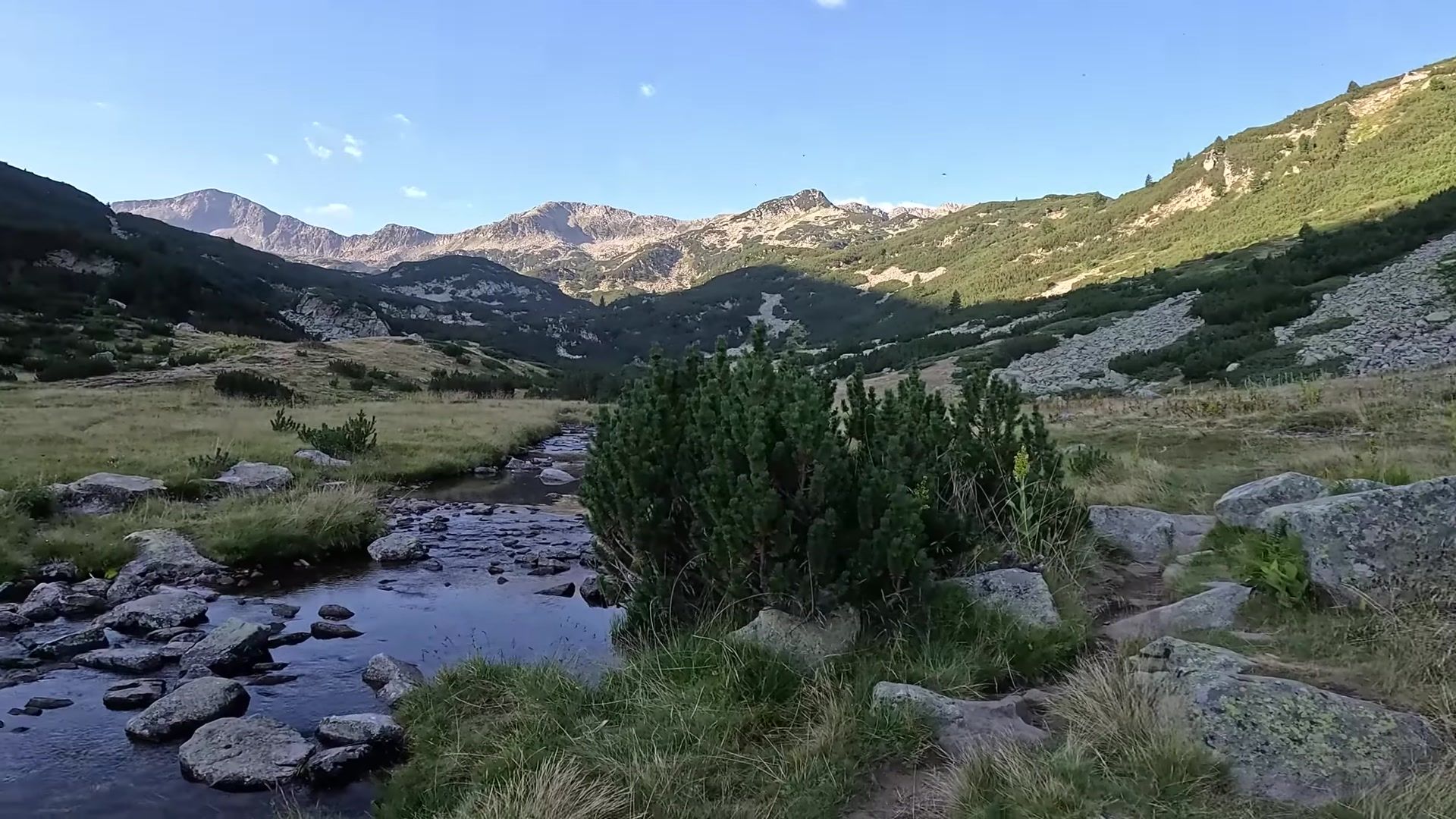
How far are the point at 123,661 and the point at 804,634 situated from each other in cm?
768

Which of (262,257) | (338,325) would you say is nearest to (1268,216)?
(338,325)

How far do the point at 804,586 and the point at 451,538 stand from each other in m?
11.0

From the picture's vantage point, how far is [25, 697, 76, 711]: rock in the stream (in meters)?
7.44

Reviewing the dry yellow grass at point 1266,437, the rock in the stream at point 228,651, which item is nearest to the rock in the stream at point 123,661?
the rock in the stream at point 228,651

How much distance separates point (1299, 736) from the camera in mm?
3820

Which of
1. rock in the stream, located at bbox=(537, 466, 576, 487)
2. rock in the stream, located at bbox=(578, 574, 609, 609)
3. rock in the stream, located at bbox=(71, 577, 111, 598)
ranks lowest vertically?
rock in the stream, located at bbox=(537, 466, 576, 487)

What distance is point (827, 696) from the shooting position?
518 centimetres

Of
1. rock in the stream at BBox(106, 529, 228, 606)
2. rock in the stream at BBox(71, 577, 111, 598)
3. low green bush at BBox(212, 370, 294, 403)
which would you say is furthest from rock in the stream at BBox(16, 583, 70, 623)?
low green bush at BBox(212, 370, 294, 403)

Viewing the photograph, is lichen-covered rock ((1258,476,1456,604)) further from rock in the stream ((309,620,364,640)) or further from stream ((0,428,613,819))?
rock in the stream ((309,620,364,640))

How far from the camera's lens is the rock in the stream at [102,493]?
13.9m

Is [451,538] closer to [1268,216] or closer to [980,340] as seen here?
[980,340]

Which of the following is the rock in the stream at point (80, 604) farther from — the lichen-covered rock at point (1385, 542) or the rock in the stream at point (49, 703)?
the lichen-covered rock at point (1385, 542)

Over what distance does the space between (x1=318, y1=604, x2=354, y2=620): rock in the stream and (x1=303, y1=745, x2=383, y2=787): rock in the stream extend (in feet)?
14.2

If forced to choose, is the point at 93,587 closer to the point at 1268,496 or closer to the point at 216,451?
the point at 216,451
